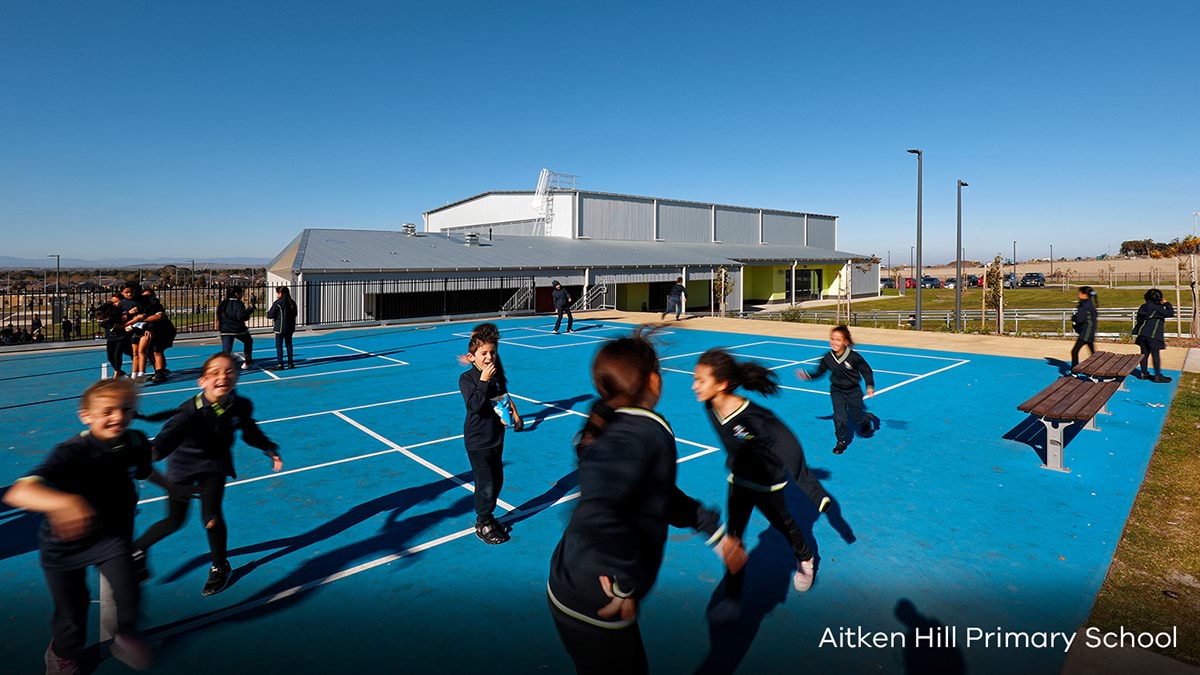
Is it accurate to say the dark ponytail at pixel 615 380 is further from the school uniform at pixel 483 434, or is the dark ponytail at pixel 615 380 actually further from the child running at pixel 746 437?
the school uniform at pixel 483 434

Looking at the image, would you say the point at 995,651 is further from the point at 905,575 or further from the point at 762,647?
the point at 762,647

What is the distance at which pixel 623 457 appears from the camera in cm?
235

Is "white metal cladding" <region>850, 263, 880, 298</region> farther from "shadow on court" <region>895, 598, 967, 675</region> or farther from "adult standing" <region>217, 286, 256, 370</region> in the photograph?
"shadow on court" <region>895, 598, 967, 675</region>

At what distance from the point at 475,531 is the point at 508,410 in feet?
3.69

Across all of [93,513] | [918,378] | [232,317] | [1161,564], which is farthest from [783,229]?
[93,513]

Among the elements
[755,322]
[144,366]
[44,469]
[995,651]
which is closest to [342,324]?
[144,366]

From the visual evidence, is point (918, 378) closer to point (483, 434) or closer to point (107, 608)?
point (483, 434)

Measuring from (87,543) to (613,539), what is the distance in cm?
280

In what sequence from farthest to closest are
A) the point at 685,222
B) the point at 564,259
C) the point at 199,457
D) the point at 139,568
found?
the point at 685,222 → the point at 564,259 → the point at 199,457 → the point at 139,568

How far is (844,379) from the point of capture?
298 inches

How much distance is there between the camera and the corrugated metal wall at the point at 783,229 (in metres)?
57.7

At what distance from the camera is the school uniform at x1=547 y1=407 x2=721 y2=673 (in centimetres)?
234

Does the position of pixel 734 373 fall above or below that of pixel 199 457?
above

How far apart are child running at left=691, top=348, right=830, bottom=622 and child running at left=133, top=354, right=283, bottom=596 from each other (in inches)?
123
